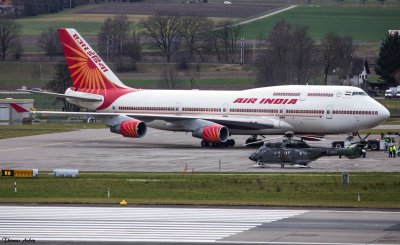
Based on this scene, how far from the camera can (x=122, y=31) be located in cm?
14788

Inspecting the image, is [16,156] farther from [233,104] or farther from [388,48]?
[388,48]

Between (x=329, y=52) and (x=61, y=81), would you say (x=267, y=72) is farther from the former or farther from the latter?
(x=61, y=81)

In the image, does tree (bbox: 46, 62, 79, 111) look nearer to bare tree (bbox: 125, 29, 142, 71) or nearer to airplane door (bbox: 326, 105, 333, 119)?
bare tree (bbox: 125, 29, 142, 71)

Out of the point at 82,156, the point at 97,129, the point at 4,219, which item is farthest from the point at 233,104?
the point at 4,219

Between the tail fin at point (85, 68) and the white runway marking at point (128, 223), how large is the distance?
3299 cm

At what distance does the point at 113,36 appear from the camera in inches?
5738

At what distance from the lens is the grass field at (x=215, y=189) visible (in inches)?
1726

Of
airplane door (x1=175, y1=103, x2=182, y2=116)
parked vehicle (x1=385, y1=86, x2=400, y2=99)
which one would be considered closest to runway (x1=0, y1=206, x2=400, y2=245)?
airplane door (x1=175, y1=103, x2=182, y2=116)

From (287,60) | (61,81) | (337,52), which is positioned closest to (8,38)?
(61,81)

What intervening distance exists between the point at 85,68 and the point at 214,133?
1262 cm

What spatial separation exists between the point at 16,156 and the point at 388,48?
7636 centimetres

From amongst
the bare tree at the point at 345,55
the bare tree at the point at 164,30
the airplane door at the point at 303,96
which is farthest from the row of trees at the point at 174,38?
the airplane door at the point at 303,96

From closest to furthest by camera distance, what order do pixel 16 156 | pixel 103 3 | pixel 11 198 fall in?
pixel 11 198 < pixel 16 156 < pixel 103 3

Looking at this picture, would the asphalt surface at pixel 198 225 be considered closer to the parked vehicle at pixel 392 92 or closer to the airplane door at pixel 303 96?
the airplane door at pixel 303 96
